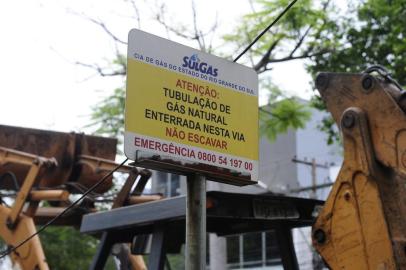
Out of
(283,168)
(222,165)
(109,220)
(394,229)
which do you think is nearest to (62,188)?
(109,220)

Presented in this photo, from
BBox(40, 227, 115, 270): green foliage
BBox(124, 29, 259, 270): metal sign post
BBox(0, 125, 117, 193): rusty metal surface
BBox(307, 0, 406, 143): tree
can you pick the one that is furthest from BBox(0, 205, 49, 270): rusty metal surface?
BBox(40, 227, 115, 270): green foliage

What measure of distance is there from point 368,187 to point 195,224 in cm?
93

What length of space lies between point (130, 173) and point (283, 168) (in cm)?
2030

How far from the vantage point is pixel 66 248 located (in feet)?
57.8

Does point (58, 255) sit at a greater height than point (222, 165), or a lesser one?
greater

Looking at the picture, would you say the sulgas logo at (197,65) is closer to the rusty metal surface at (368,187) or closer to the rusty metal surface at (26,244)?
the rusty metal surface at (368,187)

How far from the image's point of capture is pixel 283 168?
88.4 feet

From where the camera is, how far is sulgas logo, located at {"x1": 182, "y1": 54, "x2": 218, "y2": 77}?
357cm

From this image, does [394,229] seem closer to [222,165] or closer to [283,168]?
[222,165]

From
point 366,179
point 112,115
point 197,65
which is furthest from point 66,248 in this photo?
point 366,179

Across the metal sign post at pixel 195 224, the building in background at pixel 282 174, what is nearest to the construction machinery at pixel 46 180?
the metal sign post at pixel 195 224

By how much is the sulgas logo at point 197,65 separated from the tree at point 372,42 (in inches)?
371

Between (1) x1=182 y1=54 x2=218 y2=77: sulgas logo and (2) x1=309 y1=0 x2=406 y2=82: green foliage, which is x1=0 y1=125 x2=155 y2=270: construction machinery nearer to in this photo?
(1) x1=182 y1=54 x2=218 y2=77: sulgas logo

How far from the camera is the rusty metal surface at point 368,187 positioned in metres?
3.42
